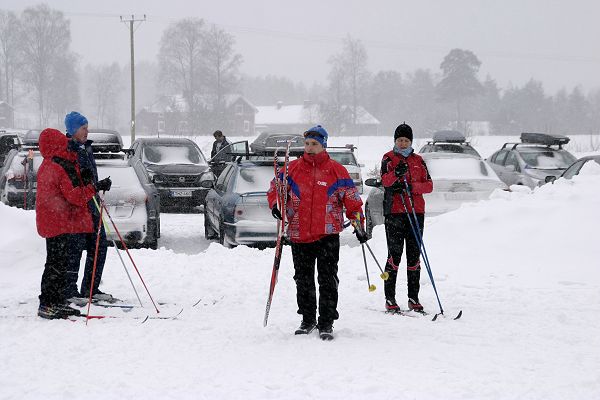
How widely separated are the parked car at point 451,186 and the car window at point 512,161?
15.0 feet

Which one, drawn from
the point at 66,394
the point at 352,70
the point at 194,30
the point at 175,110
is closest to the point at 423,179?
the point at 66,394

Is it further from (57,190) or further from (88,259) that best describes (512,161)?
(57,190)

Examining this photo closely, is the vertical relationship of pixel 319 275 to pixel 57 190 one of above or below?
below

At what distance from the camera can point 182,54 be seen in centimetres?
8088

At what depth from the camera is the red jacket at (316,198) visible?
6246mm

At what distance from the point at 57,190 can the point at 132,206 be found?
3.80 m

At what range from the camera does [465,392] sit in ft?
15.6

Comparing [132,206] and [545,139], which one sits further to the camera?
[545,139]

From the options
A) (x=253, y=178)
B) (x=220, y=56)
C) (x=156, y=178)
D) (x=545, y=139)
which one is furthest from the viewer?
(x=220, y=56)

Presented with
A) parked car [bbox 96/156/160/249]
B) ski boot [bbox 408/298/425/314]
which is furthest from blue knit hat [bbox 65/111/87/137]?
ski boot [bbox 408/298/425/314]

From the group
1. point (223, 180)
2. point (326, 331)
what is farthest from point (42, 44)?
point (326, 331)

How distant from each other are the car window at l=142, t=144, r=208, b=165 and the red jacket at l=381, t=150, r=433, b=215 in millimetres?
11043

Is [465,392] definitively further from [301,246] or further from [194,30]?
[194,30]

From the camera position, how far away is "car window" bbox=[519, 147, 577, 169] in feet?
57.0
